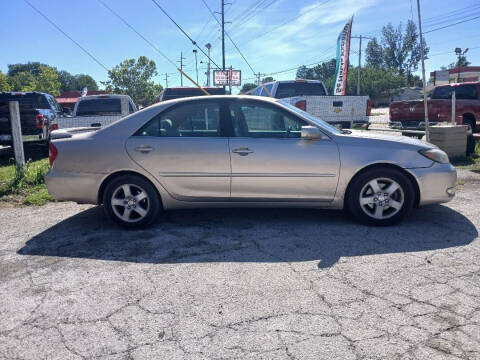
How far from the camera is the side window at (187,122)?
4586 millimetres

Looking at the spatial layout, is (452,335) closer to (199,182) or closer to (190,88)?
(199,182)

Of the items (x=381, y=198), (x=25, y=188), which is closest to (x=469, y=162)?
(x=381, y=198)

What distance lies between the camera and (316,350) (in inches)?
91.2

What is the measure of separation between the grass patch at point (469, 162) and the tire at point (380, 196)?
4.44 m

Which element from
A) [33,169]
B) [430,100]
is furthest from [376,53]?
[33,169]

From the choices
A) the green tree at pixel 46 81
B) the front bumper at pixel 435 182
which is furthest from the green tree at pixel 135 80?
the front bumper at pixel 435 182

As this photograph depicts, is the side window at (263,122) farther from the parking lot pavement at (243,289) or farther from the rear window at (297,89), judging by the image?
the rear window at (297,89)

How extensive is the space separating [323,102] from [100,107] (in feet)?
20.5

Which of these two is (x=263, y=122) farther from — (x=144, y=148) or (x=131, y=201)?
(x=131, y=201)

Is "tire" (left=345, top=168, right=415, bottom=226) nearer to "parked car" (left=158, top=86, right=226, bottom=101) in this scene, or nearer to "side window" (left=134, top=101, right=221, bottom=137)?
"side window" (left=134, top=101, right=221, bottom=137)

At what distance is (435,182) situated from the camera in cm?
447

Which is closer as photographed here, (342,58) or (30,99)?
(30,99)

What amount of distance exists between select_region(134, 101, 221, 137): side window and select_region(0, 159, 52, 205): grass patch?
2.67m

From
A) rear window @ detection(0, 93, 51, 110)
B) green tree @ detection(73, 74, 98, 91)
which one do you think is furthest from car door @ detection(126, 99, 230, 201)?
green tree @ detection(73, 74, 98, 91)
